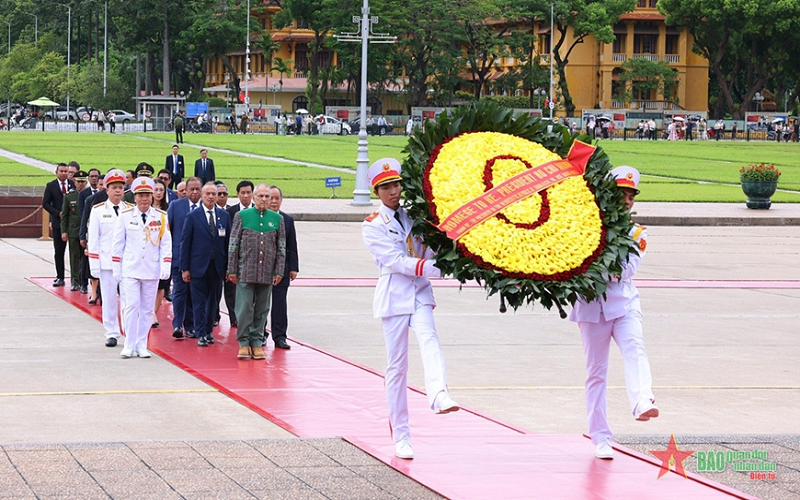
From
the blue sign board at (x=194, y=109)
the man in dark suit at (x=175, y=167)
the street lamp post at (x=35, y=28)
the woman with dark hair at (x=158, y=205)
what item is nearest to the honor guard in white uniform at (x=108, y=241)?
the woman with dark hair at (x=158, y=205)

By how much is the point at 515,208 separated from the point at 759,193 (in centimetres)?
2710

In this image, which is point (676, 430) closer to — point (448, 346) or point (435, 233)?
point (435, 233)

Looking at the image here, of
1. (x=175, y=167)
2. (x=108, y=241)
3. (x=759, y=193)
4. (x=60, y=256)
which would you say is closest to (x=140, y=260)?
(x=108, y=241)

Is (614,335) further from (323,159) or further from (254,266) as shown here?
(323,159)

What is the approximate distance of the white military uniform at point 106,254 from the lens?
12867 millimetres

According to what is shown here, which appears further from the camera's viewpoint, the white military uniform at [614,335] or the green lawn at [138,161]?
the green lawn at [138,161]

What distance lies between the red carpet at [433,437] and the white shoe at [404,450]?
70 millimetres

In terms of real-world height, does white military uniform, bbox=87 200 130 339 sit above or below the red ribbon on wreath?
below

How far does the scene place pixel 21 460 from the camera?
7.63 m

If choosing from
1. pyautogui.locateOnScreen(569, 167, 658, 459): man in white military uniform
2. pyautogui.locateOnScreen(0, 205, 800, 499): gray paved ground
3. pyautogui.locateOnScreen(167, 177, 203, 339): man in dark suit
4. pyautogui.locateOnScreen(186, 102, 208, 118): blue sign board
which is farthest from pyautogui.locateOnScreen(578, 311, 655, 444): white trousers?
pyautogui.locateOnScreen(186, 102, 208, 118): blue sign board

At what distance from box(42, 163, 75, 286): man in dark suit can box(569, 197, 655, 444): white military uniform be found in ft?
37.0

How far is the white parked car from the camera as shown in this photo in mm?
87562

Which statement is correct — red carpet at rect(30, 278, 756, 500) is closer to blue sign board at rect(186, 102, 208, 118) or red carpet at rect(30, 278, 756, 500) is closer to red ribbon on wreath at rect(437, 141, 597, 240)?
red ribbon on wreath at rect(437, 141, 597, 240)

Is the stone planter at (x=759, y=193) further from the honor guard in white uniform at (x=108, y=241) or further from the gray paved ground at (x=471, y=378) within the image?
the honor guard in white uniform at (x=108, y=241)
